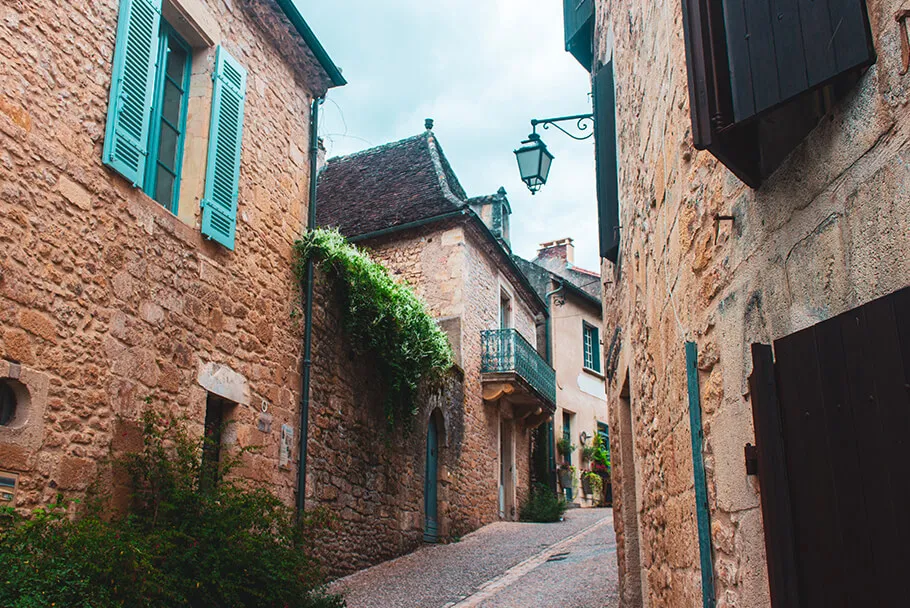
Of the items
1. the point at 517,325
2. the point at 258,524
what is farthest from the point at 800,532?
the point at 517,325

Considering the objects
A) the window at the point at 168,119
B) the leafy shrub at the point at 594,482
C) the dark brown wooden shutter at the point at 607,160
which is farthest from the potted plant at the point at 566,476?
the window at the point at 168,119

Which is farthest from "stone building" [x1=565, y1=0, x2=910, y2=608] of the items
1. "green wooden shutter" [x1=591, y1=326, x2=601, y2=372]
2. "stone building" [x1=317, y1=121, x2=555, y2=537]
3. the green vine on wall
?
"green wooden shutter" [x1=591, y1=326, x2=601, y2=372]

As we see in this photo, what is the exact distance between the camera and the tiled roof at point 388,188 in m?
14.2

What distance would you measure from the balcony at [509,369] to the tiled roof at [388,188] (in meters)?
2.69

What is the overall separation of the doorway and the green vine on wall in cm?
531

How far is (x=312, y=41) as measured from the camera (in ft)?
27.4

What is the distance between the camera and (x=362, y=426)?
962cm

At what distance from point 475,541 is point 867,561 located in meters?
11.2

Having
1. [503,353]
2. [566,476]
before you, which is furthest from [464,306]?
[566,476]

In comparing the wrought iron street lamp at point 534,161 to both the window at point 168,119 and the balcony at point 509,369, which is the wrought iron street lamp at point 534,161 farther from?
the balcony at point 509,369

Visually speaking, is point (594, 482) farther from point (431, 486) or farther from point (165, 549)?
point (165, 549)

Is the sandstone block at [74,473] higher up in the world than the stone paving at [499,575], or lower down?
higher up

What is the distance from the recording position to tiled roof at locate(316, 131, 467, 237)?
46.8ft

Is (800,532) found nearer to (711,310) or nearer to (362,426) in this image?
(711,310)
